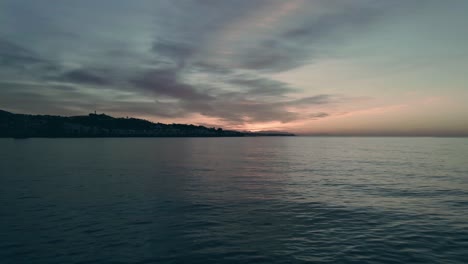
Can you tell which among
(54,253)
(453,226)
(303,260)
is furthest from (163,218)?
(453,226)

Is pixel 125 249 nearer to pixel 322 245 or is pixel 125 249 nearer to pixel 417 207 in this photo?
pixel 322 245

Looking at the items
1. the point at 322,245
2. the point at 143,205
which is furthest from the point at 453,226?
the point at 143,205

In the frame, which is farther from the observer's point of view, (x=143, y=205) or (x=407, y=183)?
(x=407, y=183)

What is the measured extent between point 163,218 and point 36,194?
2455cm

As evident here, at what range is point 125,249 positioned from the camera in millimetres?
21875

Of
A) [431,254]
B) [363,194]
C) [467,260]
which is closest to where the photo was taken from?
[467,260]

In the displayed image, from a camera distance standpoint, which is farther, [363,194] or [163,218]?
[363,194]

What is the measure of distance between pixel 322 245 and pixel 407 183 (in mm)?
38104

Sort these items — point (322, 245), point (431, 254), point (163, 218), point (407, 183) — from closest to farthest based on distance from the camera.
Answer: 1. point (431, 254)
2. point (322, 245)
3. point (163, 218)
4. point (407, 183)

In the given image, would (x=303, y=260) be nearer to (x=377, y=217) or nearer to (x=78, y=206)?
(x=377, y=217)

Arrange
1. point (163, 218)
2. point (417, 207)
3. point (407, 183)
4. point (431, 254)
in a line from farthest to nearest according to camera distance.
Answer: point (407, 183), point (417, 207), point (163, 218), point (431, 254)

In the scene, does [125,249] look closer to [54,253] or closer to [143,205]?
[54,253]

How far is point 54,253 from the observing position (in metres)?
21.2

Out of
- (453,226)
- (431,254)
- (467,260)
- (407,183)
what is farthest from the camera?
(407,183)
